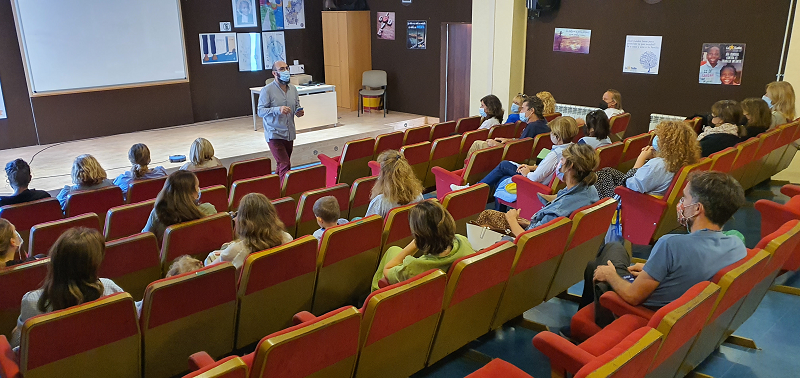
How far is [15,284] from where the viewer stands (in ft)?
9.23

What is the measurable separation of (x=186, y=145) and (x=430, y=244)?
23.9ft

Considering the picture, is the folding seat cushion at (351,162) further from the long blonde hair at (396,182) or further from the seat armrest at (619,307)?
the seat armrest at (619,307)

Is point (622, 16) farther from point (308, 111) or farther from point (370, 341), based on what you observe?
point (370, 341)

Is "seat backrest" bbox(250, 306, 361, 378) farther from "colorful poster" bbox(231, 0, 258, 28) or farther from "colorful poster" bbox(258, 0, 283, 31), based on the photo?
"colorful poster" bbox(258, 0, 283, 31)

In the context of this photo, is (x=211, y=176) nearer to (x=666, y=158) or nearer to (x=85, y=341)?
(x=85, y=341)

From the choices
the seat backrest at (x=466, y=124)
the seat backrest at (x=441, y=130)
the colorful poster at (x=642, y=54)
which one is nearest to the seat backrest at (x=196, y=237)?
the seat backrest at (x=441, y=130)

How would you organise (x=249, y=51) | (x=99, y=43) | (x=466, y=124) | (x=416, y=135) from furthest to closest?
1. (x=249, y=51)
2. (x=99, y=43)
3. (x=466, y=124)
4. (x=416, y=135)

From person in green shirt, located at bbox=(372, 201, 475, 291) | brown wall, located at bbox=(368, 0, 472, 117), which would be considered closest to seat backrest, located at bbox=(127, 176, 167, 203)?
person in green shirt, located at bbox=(372, 201, 475, 291)

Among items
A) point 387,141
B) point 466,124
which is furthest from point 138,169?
point 466,124

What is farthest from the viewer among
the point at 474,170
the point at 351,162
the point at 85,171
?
the point at 351,162

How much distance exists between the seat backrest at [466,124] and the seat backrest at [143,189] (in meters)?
3.68

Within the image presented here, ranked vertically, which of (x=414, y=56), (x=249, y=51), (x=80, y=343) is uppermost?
(x=249, y=51)

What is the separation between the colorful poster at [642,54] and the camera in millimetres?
7926

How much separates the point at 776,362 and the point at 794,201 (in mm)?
1264
